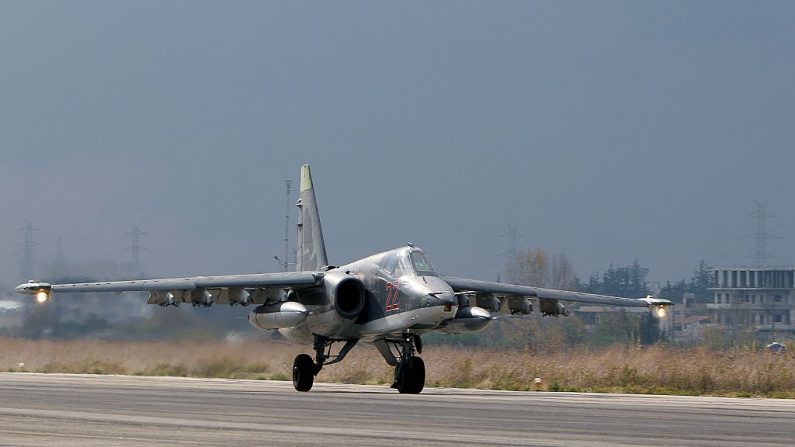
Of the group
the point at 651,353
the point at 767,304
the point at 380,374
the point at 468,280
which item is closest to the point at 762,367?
the point at 651,353

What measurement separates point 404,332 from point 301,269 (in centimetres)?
877

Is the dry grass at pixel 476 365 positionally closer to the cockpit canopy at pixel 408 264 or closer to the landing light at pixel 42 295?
the cockpit canopy at pixel 408 264

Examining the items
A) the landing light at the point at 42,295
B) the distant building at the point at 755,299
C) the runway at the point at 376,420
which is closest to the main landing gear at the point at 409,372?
the runway at the point at 376,420

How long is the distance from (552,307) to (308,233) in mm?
7235

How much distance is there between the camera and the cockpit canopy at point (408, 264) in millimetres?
27500

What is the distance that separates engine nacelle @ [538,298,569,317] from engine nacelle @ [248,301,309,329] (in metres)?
6.56

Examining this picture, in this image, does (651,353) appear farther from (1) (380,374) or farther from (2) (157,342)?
(2) (157,342)

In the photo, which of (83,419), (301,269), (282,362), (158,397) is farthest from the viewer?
(282,362)

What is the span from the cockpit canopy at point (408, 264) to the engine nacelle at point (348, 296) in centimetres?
107

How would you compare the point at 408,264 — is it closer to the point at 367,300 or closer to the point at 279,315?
the point at 367,300

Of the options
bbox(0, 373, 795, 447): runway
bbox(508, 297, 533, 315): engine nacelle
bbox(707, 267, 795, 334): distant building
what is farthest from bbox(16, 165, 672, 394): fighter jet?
bbox(707, 267, 795, 334): distant building

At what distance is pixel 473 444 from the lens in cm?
1322

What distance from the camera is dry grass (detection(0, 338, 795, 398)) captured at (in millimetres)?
29828

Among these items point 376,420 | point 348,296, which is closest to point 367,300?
point 348,296
